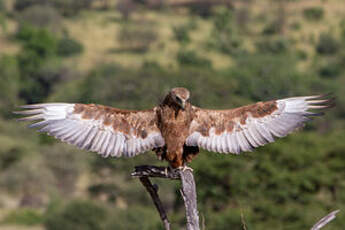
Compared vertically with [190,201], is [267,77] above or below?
above

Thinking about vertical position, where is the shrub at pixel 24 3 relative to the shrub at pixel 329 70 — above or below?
above

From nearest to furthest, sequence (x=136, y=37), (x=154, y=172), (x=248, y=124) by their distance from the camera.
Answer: (x=154, y=172) → (x=248, y=124) → (x=136, y=37)

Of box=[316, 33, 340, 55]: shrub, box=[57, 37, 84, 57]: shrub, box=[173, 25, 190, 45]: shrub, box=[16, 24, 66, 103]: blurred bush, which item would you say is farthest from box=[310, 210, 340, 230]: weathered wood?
box=[316, 33, 340, 55]: shrub

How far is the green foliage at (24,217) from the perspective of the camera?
113 ft

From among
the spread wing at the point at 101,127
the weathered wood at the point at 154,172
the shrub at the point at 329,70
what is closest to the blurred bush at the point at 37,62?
the shrub at the point at 329,70

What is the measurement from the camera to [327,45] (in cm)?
6675

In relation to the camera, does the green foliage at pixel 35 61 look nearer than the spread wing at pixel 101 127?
No

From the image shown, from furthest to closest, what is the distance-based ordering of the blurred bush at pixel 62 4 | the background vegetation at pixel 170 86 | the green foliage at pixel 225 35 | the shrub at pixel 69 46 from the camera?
the blurred bush at pixel 62 4
the green foliage at pixel 225 35
the shrub at pixel 69 46
the background vegetation at pixel 170 86

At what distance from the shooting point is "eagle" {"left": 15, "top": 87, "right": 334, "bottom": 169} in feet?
25.6

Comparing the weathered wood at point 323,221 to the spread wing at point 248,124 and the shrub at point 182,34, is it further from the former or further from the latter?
the shrub at point 182,34

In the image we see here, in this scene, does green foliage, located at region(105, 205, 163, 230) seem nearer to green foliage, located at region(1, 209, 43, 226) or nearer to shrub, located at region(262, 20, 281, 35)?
green foliage, located at region(1, 209, 43, 226)

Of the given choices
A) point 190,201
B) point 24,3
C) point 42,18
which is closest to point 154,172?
point 190,201

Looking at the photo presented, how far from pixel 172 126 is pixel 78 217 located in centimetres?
2617

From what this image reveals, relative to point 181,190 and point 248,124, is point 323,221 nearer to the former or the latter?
point 181,190
